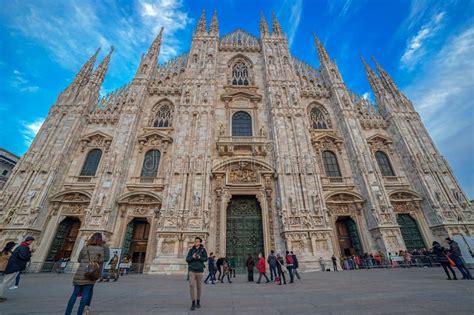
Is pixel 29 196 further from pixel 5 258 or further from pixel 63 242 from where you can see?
pixel 5 258

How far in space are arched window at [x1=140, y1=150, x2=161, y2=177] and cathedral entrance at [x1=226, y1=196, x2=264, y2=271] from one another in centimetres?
693

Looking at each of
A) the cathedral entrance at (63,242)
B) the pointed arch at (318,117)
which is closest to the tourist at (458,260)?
the pointed arch at (318,117)

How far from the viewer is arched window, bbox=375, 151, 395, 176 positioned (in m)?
17.7

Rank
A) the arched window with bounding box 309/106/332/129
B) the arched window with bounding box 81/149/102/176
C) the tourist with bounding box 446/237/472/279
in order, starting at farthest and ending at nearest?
the arched window with bounding box 309/106/332/129 → the arched window with bounding box 81/149/102/176 → the tourist with bounding box 446/237/472/279

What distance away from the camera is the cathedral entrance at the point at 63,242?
44.5ft

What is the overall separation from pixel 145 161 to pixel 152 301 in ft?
46.0

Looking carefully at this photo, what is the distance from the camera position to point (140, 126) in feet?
60.3

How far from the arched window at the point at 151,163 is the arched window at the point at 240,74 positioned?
37.2 feet

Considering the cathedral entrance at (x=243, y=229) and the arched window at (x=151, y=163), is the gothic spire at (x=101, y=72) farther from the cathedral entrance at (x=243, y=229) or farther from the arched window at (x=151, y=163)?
the cathedral entrance at (x=243, y=229)

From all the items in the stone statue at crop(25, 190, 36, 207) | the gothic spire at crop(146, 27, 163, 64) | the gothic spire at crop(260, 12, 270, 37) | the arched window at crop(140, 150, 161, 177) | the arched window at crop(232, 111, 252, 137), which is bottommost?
the stone statue at crop(25, 190, 36, 207)

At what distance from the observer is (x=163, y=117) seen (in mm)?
19719

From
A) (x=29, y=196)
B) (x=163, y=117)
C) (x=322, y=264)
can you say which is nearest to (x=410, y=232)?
(x=322, y=264)

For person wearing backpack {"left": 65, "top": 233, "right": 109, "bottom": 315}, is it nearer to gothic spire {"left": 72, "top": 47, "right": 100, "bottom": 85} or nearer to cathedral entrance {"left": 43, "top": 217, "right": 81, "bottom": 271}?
cathedral entrance {"left": 43, "top": 217, "right": 81, "bottom": 271}

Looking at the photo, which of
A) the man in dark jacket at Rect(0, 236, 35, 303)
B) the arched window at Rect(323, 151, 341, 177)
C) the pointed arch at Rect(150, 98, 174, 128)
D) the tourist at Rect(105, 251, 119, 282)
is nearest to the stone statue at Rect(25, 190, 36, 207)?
the tourist at Rect(105, 251, 119, 282)
